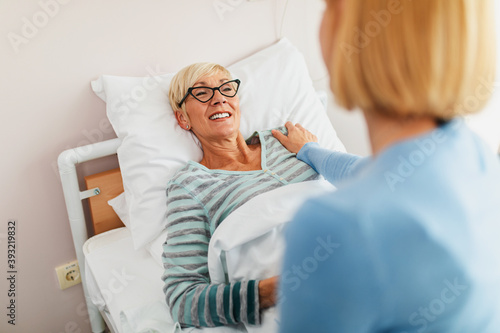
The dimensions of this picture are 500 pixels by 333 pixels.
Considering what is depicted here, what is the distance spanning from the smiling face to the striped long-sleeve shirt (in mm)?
124

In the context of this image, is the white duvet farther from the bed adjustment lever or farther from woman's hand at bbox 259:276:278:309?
the bed adjustment lever

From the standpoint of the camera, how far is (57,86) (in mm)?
1290

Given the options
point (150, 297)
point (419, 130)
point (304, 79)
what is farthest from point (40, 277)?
point (419, 130)

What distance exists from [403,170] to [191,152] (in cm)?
94

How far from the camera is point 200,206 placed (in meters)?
1.11

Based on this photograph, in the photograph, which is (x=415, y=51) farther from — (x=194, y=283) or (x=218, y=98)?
(x=218, y=98)

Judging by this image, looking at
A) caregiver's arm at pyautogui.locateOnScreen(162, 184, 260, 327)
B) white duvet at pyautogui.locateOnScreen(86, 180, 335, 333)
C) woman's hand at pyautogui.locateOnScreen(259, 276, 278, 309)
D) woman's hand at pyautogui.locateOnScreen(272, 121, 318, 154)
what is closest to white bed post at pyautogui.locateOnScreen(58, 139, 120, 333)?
caregiver's arm at pyautogui.locateOnScreen(162, 184, 260, 327)

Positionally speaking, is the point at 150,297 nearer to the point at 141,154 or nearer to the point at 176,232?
the point at 176,232

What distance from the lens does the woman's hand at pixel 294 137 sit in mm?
1352

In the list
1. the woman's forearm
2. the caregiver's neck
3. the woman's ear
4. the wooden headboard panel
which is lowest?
the wooden headboard panel

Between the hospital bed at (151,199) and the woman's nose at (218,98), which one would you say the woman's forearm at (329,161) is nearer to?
the hospital bed at (151,199)

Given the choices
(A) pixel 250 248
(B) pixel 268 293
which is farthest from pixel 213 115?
(B) pixel 268 293

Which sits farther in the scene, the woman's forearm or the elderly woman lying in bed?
the woman's forearm

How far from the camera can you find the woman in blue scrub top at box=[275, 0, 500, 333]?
0.46m
